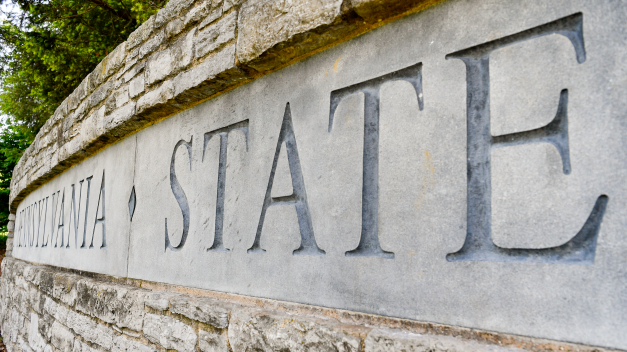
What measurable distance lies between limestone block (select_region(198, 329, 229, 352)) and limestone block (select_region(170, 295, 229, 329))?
0.15 feet

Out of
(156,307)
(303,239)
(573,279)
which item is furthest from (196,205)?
(573,279)

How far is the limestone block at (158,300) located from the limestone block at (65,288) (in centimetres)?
131

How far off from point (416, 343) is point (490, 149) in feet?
2.00

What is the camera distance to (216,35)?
7.35ft

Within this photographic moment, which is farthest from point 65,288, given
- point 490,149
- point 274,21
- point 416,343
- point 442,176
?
point 490,149

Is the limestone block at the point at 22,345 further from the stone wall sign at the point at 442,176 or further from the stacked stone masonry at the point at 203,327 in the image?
the stone wall sign at the point at 442,176

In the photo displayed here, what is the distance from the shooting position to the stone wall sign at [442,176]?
109 centimetres

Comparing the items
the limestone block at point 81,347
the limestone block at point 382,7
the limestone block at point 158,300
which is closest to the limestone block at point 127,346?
the limestone block at point 158,300

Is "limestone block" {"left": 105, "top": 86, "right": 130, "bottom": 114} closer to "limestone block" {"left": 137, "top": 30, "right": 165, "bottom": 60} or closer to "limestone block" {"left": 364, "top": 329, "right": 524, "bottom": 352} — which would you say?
"limestone block" {"left": 137, "top": 30, "right": 165, "bottom": 60}

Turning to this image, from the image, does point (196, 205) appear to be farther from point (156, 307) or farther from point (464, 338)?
point (464, 338)

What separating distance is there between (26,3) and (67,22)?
76 centimetres

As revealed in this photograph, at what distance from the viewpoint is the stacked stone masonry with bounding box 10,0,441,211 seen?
1.71 metres

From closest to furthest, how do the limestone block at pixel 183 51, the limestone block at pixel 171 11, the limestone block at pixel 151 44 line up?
1. the limestone block at pixel 183 51
2. the limestone block at pixel 171 11
3. the limestone block at pixel 151 44

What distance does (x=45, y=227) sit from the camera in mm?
5074
